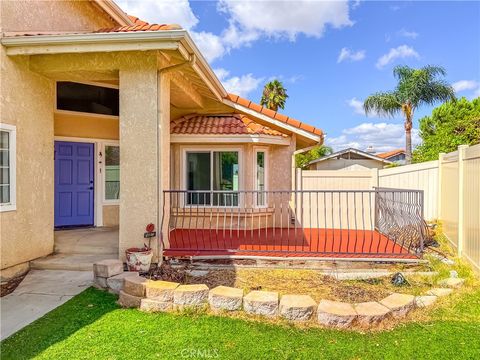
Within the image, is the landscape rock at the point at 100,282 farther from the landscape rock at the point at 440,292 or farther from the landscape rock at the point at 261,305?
the landscape rock at the point at 440,292

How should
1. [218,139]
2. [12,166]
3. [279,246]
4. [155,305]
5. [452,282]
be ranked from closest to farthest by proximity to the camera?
[155,305] < [452,282] < [12,166] < [279,246] < [218,139]

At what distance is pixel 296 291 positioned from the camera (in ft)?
19.1

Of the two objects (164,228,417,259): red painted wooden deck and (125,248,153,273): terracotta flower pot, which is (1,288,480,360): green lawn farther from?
(164,228,417,259): red painted wooden deck

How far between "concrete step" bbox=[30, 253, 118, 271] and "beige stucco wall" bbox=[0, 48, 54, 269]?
235 mm

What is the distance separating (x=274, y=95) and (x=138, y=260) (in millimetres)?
28319

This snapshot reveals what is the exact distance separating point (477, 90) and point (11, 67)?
21.3 metres

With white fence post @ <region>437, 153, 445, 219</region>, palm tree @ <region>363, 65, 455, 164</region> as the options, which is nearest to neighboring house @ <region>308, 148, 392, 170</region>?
palm tree @ <region>363, 65, 455, 164</region>

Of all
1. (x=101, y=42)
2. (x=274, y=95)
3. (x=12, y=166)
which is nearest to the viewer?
(x=101, y=42)

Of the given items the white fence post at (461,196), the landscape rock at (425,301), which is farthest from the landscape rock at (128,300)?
the white fence post at (461,196)

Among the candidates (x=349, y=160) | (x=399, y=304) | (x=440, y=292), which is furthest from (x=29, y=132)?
(x=349, y=160)

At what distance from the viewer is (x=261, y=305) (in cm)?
470

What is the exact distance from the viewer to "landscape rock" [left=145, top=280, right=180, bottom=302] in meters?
4.98

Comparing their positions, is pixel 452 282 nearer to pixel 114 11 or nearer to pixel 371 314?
pixel 371 314

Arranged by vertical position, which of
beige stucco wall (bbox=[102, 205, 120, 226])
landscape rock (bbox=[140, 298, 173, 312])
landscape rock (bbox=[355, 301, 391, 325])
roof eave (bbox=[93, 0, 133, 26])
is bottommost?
landscape rock (bbox=[140, 298, 173, 312])
